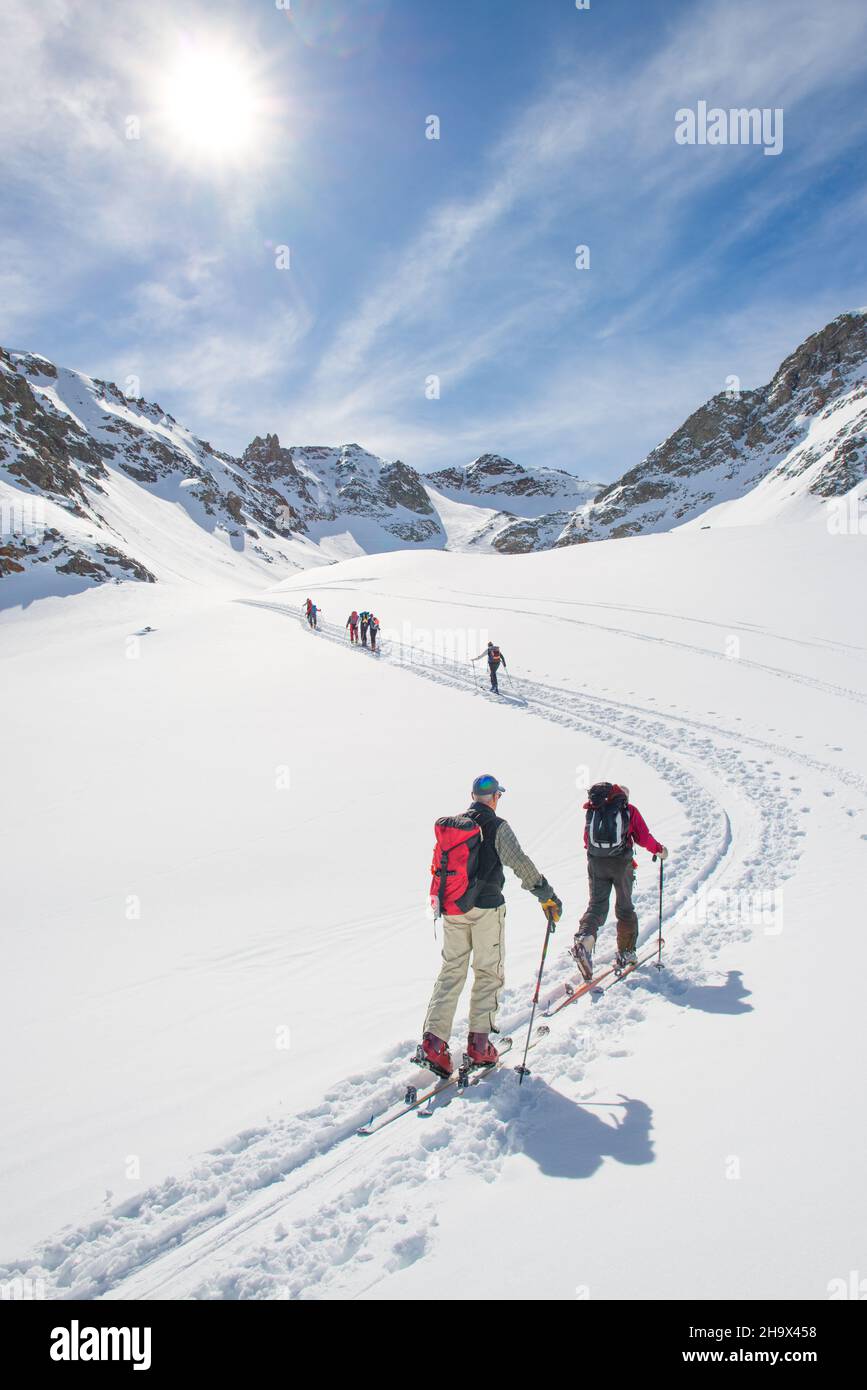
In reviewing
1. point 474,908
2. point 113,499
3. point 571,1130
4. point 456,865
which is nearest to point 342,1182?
point 571,1130

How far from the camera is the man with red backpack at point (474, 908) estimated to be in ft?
15.8

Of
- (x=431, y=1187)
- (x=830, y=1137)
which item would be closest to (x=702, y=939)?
(x=830, y=1137)

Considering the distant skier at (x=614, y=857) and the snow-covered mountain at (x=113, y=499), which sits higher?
the snow-covered mountain at (x=113, y=499)

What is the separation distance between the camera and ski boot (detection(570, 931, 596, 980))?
236 inches

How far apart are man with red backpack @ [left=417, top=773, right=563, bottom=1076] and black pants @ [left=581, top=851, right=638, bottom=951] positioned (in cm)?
134

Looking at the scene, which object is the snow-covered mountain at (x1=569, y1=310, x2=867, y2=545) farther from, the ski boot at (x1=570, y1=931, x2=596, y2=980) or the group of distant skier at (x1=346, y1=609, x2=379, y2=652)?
the ski boot at (x1=570, y1=931, x2=596, y2=980)

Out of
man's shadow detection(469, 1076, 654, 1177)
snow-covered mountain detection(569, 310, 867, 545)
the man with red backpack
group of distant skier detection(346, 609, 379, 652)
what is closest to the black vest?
the man with red backpack

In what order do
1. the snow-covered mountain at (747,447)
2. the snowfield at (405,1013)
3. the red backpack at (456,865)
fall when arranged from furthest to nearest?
the snow-covered mountain at (747,447)
the red backpack at (456,865)
the snowfield at (405,1013)

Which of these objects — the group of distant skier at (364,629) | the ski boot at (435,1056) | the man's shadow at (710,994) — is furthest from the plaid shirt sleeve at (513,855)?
the group of distant skier at (364,629)

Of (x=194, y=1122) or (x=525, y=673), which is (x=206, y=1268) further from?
(x=525, y=673)

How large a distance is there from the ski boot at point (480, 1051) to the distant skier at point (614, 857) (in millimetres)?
1572

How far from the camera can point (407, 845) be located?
10.0 m

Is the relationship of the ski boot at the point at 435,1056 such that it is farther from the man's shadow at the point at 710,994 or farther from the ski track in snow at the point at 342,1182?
the man's shadow at the point at 710,994

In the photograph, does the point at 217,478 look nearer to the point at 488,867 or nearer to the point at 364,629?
the point at 364,629
